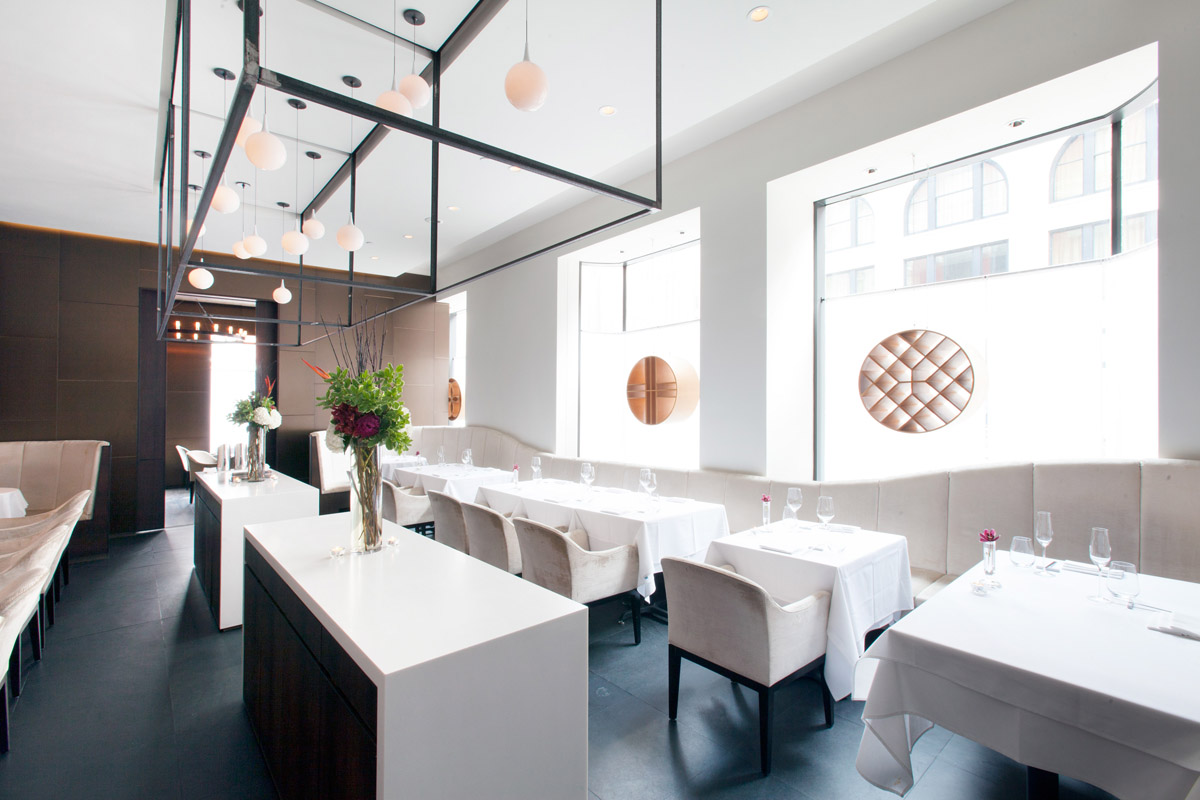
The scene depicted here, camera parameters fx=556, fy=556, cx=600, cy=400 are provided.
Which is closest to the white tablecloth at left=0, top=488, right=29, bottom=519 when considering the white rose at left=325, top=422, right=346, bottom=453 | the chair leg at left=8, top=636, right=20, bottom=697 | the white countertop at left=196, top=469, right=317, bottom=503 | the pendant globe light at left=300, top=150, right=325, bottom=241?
the white countertop at left=196, top=469, right=317, bottom=503

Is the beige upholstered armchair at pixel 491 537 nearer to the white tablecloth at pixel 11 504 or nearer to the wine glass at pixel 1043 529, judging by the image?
the wine glass at pixel 1043 529

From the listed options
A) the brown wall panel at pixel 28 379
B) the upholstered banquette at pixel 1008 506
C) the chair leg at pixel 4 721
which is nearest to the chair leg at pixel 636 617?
the upholstered banquette at pixel 1008 506

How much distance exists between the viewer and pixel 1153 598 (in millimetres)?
1927

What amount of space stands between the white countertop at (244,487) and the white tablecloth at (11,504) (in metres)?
1.37

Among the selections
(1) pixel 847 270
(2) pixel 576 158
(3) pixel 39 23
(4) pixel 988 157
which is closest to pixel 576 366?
(2) pixel 576 158

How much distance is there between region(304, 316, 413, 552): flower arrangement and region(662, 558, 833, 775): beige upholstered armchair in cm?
125

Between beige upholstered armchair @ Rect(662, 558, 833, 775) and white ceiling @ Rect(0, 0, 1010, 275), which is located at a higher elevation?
white ceiling @ Rect(0, 0, 1010, 275)

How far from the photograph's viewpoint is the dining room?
151 cm

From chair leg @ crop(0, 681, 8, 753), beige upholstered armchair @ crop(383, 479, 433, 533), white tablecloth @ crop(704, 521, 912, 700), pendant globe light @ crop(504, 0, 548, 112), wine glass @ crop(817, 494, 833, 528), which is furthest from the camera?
beige upholstered armchair @ crop(383, 479, 433, 533)

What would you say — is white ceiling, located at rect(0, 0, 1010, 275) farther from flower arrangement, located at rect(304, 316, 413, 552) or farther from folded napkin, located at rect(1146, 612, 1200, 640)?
folded napkin, located at rect(1146, 612, 1200, 640)

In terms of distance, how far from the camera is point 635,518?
342cm

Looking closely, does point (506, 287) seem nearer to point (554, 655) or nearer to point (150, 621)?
point (150, 621)

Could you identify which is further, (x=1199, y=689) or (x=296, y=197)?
(x=296, y=197)

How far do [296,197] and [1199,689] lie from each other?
243 inches
